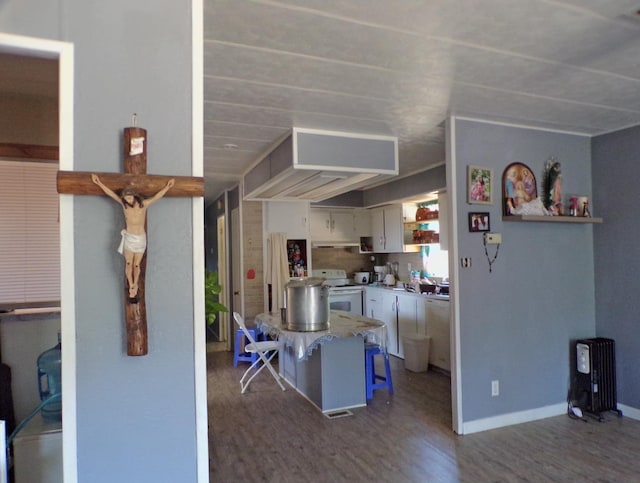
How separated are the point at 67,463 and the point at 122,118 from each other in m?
1.17

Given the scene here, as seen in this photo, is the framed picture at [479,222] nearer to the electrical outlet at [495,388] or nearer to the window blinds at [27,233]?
the electrical outlet at [495,388]

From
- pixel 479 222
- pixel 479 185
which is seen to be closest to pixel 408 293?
pixel 479 222

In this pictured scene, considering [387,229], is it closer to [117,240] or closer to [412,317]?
[412,317]

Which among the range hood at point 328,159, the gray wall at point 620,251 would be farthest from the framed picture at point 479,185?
the gray wall at point 620,251

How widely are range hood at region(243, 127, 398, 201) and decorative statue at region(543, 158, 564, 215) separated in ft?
4.13

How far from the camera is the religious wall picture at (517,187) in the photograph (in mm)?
3512

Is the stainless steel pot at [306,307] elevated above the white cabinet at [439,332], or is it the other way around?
the stainless steel pot at [306,307]

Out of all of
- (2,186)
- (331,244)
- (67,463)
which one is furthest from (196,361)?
Result: (331,244)

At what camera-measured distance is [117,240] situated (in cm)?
152

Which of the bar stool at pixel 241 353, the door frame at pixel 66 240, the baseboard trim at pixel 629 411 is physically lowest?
the baseboard trim at pixel 629 411

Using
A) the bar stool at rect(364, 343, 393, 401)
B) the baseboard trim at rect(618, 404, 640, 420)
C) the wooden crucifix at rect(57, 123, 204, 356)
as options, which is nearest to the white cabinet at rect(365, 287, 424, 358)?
the bar stool at rect(364, 343, 393, 401)

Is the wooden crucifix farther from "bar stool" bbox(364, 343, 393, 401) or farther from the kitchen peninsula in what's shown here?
"bar stool" bbox(364, 343, 393, 401)

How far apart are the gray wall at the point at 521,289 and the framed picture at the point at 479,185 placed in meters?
0.05

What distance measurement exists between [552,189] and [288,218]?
329 centimetres
